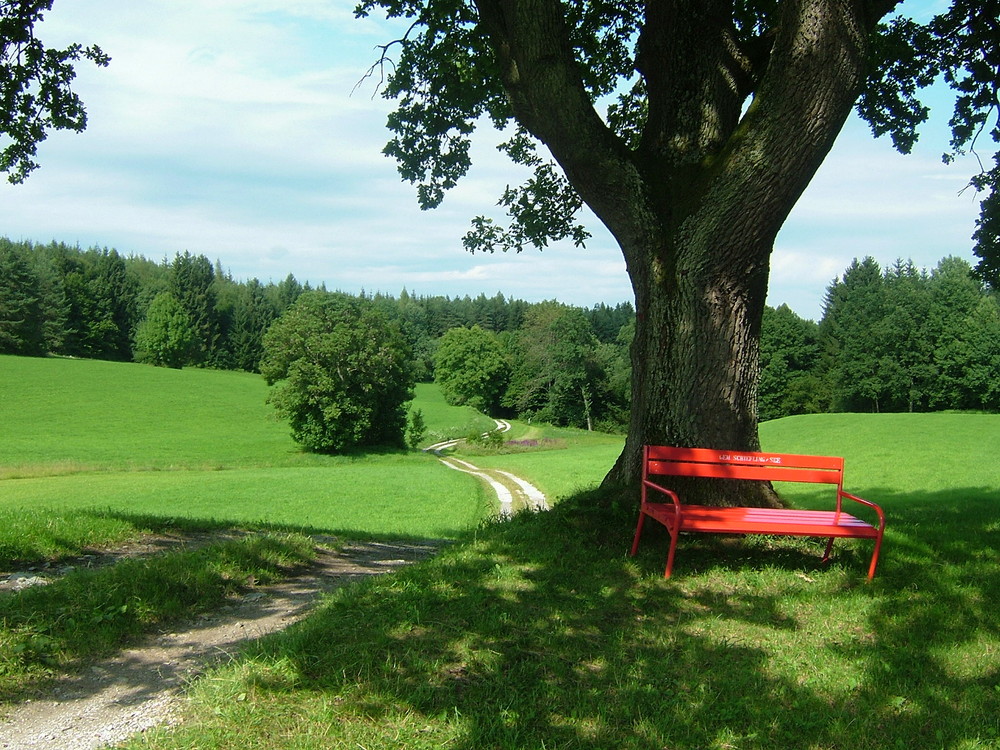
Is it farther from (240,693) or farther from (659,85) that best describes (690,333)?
(240,693)

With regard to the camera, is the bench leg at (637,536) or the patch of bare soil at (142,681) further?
the bench leg at (637,536)

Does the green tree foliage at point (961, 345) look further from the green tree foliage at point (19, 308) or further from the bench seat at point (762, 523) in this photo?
the green tree foliage at point (19, 308)

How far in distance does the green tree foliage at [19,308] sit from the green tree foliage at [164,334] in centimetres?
1273

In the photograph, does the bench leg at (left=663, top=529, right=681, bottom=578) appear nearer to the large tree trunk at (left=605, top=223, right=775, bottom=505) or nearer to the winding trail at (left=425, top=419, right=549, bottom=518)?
the large tree trunk at (left=605, top=223, right=775, bottom=505)

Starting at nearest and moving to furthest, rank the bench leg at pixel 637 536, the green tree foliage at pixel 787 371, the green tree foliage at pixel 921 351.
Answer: the bench leg at pixel 637 536 → the green tree foliage at pixel 921 351 → the green tree foliage at pixel 787 371

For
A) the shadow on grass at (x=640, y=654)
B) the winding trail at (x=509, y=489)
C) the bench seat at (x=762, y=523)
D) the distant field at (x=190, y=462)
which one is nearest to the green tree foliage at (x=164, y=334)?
the distant field at (x=190, y=462)

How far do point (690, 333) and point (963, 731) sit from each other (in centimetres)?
369

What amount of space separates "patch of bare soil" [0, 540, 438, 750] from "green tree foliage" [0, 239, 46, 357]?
8610cm

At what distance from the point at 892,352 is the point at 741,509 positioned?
237 feet

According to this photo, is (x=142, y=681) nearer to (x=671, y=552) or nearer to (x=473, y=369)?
(x=671, y=552)

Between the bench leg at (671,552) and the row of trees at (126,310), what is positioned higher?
the row of trees at (126,310)

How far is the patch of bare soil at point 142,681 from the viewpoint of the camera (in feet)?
11.9

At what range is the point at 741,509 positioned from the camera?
660 centimetres

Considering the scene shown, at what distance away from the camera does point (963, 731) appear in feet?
12.3
